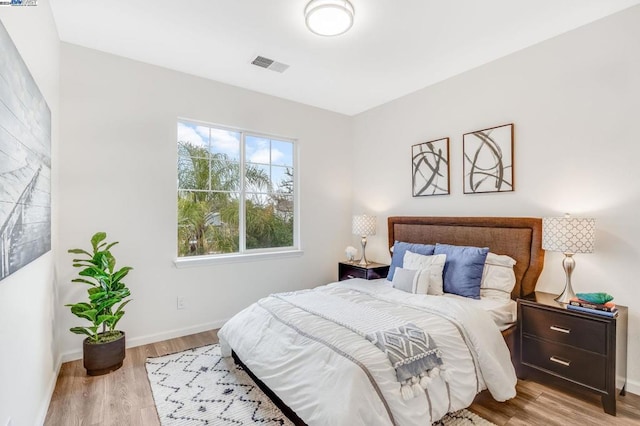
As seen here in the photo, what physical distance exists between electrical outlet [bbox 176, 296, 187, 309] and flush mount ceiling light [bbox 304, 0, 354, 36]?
280 centimetres

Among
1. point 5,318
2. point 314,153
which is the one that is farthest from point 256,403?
point 314,153

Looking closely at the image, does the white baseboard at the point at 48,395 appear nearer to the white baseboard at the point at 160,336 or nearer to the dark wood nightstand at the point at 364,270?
the white baseboard at the point at 160,336

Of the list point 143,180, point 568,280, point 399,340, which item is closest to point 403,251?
point 568,280

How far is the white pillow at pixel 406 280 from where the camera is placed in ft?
9.17

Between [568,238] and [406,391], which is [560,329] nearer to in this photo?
[568,238]

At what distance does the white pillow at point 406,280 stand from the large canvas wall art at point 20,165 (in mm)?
2587

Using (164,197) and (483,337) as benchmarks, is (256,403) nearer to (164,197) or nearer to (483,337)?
(483,337)

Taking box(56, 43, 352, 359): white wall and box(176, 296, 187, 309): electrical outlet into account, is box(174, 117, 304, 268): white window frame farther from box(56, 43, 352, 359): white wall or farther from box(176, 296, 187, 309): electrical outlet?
box(176, 296, 187, 309): electrical outlet

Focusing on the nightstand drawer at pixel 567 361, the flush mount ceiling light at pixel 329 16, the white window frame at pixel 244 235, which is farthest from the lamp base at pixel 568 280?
the white window frame at pixel 244 235

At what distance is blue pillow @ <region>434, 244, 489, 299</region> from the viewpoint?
2729 mm

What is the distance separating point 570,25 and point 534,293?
218 centimetres

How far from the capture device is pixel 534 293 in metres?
2.71

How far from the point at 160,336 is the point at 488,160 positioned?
3.68m

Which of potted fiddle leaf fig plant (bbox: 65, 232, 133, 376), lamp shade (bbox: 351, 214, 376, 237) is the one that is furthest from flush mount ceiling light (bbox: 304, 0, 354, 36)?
potted fiddle leaf fig plant (bbox: 65, 232, 133, 376)
